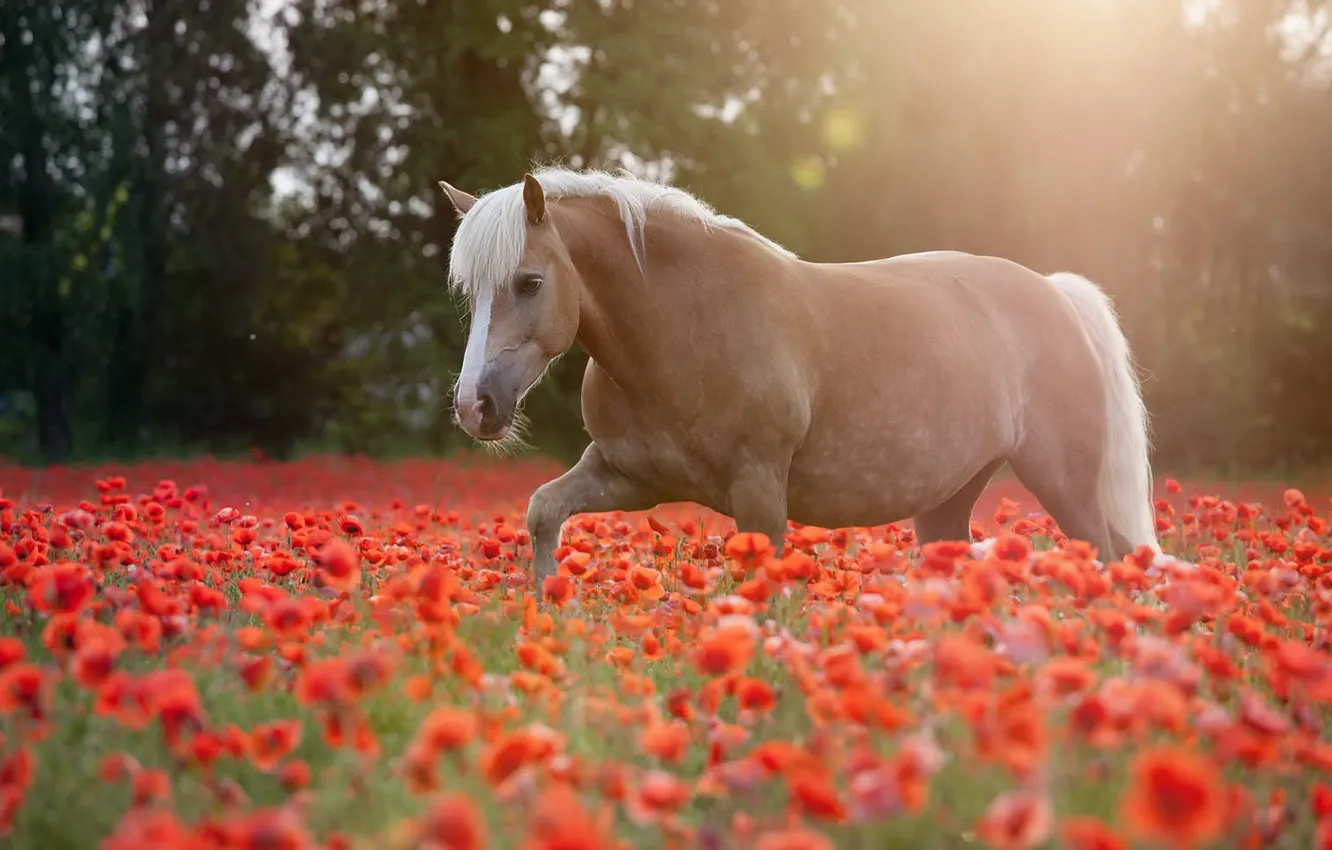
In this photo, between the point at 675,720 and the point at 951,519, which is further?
the point at 951,519

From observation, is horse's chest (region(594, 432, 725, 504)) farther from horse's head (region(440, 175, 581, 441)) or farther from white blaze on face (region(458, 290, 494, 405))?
white blaze on face (region(458, 290, 494, 405))

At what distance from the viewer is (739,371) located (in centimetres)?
486

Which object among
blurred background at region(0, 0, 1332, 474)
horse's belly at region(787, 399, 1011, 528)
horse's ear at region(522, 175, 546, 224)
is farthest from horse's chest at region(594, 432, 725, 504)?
blurred background at region(0, 0, 1332, 474)

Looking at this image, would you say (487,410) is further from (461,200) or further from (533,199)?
(461,200)

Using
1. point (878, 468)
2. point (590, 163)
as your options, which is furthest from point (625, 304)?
point (590, 163)

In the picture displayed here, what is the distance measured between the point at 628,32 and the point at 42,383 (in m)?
10.5

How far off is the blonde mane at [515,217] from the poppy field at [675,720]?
1047 millimetres

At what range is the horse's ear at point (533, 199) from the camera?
4.39m

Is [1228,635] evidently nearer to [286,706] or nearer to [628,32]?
[286,706]

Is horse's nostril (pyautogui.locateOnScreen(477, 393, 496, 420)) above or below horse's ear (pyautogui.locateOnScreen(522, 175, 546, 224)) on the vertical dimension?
below

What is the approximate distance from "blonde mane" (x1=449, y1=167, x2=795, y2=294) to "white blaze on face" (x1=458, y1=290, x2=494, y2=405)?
7cm

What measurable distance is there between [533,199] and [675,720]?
208cm

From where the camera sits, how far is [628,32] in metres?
18.7

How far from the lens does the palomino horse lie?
4.50 meters
